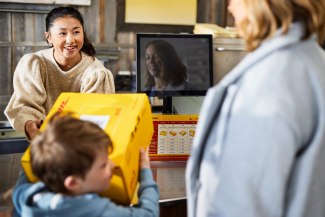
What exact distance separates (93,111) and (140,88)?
740 millimetres

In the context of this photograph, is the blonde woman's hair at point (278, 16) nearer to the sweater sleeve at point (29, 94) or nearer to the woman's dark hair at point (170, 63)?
the woman's dark hair at point (170, 63)

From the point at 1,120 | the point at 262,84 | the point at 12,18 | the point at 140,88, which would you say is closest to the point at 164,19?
the point at 12,18

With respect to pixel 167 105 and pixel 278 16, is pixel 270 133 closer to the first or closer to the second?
pixel 278 16

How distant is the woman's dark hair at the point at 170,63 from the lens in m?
2.11

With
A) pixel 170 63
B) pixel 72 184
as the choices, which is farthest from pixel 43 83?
pixel 72 184

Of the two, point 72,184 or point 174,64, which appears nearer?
point 72,184

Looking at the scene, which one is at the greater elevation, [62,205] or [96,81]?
[96,81]

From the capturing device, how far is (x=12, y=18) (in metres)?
4.58

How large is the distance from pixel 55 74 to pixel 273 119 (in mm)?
1327

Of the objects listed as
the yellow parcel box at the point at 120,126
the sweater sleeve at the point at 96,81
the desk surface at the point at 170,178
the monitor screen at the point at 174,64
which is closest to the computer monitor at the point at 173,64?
the monitor screen at the point at 174,64

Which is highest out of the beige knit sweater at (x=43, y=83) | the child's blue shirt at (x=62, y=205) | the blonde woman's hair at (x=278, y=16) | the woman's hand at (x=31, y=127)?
the blonde woman's hair at (x=278, y=16)

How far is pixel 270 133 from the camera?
3.11 feet

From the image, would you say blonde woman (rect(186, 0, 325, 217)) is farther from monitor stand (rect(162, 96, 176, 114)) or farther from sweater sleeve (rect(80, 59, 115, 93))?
monitor stand (rect(162, 96, 176, 114))

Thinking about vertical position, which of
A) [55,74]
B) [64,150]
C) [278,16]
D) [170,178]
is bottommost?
[170,178]
